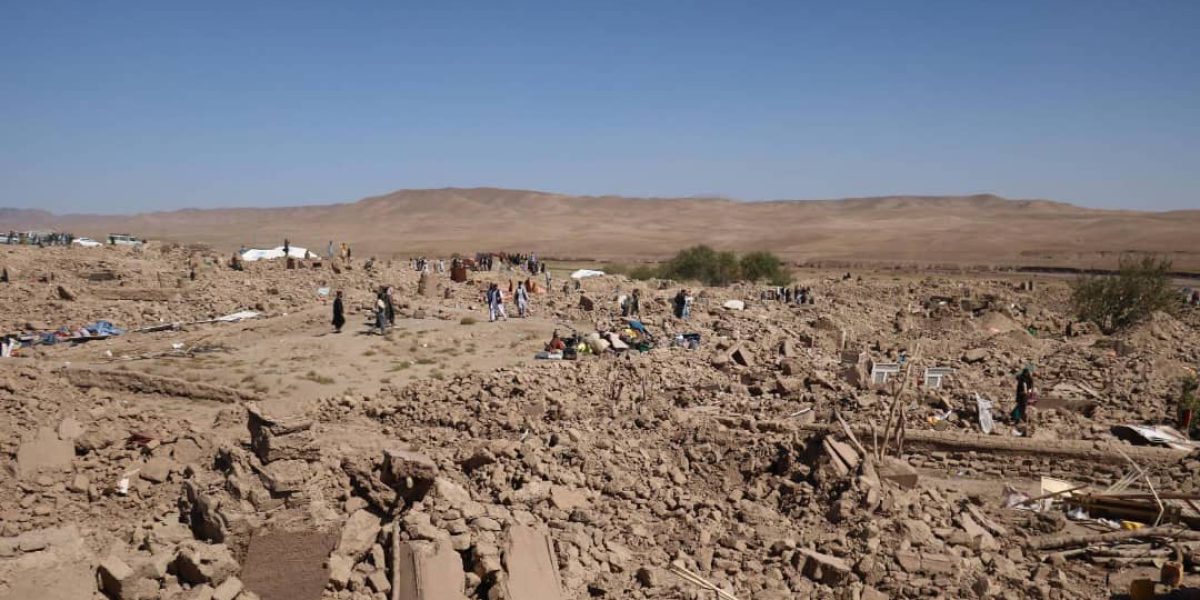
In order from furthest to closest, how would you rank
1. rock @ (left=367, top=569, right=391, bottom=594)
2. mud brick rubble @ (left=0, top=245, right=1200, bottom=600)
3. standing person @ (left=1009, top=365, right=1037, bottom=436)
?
standing person @ (left=1009, top=365, right=1037, bottom=436), mud brick rubble @ (left=0, top=245, right=1200, bottom=600), rock @ (left=367, top=569, right=391, bottom=594)

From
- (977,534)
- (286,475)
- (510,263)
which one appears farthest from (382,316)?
(510,263)

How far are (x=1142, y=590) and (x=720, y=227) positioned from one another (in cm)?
11982

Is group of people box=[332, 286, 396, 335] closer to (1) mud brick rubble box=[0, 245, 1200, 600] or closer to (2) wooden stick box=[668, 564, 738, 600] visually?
(1) mud brick rubble box=[0, 245, 1200, 600]

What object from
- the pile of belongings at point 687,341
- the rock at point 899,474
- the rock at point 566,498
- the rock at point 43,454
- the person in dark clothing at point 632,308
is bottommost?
the rock at point 43,454

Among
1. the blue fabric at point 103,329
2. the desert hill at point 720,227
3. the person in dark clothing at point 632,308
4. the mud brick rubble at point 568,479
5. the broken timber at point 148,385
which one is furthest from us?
the desert hill at point 720,227

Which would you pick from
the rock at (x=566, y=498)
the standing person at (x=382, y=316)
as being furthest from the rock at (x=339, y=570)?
the standing person at (x=382, y=316)

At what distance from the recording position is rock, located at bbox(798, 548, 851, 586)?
21.6 ft

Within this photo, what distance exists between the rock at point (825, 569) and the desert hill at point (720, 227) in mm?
68102

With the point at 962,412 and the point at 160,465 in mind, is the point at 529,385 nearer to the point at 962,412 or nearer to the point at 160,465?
the point at 160,465

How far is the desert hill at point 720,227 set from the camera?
3258 inches

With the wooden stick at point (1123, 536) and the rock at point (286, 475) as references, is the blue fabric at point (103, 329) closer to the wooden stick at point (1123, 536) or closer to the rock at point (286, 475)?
the rock at point (286, 475)

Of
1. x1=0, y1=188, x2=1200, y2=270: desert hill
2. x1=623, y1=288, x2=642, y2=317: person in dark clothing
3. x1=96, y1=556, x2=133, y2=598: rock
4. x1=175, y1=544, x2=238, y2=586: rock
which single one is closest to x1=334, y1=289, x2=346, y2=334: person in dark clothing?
x1=623, y1=288, x2=642, y2=317: person in dark clothing

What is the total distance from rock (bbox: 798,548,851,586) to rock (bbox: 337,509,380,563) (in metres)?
3.57

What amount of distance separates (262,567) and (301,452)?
133 centimetres
